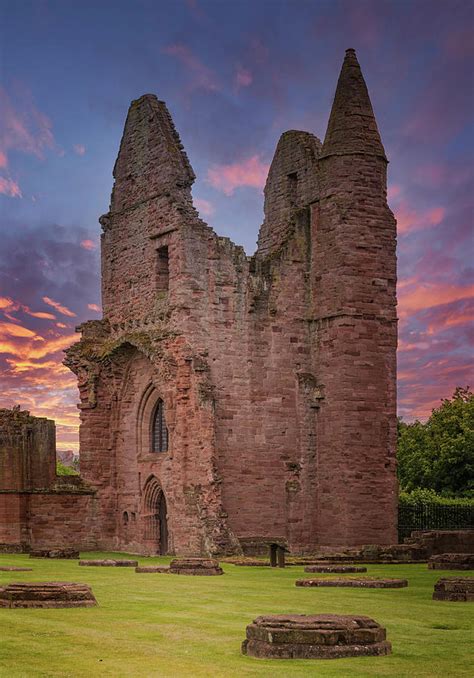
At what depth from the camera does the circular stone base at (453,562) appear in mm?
20667

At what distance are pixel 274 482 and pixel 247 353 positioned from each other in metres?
3.71

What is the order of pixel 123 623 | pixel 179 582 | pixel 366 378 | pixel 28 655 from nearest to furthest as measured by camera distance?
pixel 28 655, pixel 123 623, pixel 179 582, pixel 366 378

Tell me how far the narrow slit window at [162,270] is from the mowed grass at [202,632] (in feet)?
53.1

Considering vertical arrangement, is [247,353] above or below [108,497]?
above

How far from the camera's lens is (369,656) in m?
9.20

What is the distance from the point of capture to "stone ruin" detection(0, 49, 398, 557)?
1201 inches

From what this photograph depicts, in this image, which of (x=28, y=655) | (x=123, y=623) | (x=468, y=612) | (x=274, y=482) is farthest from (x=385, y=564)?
(x=28, y=655)

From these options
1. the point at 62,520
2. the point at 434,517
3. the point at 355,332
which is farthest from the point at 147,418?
the point at 434,517

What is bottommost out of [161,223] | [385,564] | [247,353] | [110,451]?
[385,564]

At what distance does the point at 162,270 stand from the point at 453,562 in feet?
48.3

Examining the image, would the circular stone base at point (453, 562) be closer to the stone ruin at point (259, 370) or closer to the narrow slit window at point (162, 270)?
the stone ruin at point (259, 370)

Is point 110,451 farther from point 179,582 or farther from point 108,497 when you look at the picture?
point 179,582

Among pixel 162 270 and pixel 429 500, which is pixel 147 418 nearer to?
pixel 162 270

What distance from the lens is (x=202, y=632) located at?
35.0 ft
